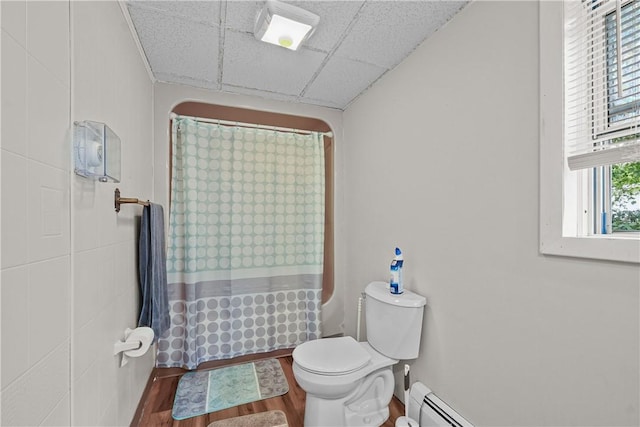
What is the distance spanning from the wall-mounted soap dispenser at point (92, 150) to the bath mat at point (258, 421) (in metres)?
1.48

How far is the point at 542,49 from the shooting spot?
106 centimetres

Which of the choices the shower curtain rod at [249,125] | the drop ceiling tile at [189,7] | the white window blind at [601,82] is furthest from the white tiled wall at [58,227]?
the white window blind at [601,82]

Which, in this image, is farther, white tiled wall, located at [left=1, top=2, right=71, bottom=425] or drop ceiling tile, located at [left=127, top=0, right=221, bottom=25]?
drop ceiling tile, located at [left=127, top=0, right=221, bottom=25]

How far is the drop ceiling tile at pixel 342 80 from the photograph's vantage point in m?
1.91

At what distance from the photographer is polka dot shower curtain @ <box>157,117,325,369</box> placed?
2.12 meters

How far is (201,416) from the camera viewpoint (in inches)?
67.6

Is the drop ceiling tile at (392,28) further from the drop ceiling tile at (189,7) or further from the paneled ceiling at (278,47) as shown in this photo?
the drop ceiling tile at (189,7)

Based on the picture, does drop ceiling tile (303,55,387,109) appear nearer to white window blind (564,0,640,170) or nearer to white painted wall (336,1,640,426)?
white painted wall (336,1,640,426)

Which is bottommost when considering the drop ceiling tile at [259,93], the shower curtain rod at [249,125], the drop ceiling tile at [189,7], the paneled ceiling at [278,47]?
the shower curtain rod at [249,125]

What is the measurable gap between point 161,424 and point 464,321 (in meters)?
1.75

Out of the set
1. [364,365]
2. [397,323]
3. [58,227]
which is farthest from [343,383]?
[58,227]

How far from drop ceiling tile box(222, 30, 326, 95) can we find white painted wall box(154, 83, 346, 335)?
0.64ft

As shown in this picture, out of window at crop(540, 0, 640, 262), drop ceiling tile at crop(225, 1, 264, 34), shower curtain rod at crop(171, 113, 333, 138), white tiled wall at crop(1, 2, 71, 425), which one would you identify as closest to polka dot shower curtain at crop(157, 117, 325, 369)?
shower curtain rod at crop(171, 113, 333, 138)

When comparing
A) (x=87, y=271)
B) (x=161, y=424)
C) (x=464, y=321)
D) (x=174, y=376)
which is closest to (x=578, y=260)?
(x=464, y=321)
